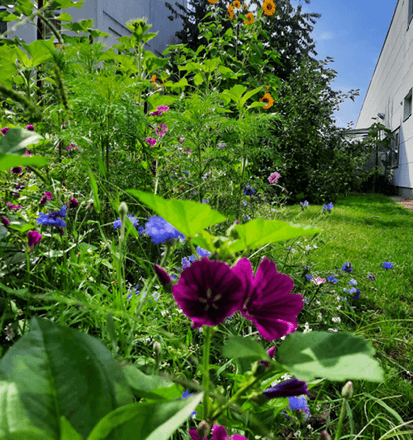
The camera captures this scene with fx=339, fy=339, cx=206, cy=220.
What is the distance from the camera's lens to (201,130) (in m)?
1.66

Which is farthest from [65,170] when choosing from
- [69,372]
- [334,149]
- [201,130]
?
[334,149]

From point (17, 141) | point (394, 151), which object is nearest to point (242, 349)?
point (17, 141)

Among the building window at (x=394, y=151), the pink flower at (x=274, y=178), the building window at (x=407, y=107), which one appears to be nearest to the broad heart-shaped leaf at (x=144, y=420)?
the pink flower at (x=274, y=178)

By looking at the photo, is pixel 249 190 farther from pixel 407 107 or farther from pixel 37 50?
pixel 407 107

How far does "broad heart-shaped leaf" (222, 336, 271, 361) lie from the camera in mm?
336

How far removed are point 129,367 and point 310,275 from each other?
1.35 meters

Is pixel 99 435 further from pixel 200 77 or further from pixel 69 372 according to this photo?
pixel 200 77

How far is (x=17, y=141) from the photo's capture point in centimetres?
39

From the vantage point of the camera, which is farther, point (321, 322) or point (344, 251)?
point (344, 251)

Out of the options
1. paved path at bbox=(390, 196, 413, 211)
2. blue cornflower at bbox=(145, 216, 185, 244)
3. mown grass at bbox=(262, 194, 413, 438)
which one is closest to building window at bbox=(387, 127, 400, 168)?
paved path at bbox=(390, 196, 413, 211)

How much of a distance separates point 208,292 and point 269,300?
98 mm

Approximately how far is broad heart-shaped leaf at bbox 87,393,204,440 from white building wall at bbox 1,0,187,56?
6452mm

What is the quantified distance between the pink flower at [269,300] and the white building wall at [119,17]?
6.29m

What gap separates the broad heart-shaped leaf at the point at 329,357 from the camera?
321 mm
